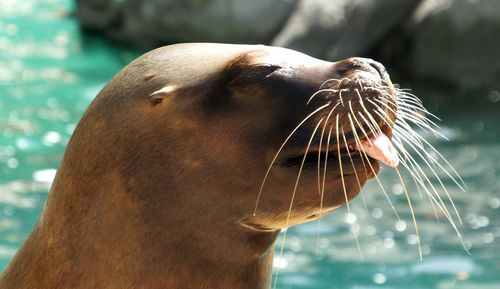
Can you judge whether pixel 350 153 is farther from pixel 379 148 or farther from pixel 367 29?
pixel 367 29

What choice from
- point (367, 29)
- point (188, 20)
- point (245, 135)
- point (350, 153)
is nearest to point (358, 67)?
point (350, 153)

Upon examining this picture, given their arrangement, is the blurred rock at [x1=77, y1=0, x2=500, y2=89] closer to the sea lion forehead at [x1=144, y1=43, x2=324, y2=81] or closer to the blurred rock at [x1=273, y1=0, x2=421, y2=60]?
the blurred rock at [x1=273, y1=0, x2=421, y2=60]

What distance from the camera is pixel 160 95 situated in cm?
308

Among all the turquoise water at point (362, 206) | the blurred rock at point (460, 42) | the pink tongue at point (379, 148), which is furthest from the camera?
the blurred rock at point (460, 42)

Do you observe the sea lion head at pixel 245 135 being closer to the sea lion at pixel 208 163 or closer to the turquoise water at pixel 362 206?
Answer: the sea lion at pixel 208 163

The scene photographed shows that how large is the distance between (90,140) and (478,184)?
4527 mm

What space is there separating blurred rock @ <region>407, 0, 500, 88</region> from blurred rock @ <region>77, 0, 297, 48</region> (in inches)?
51.2

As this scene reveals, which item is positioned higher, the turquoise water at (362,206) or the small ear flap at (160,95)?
the turquoise water at (362,206)

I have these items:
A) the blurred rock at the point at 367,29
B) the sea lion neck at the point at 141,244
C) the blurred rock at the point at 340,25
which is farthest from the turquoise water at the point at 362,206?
the sea lion neck at the point at 141,244

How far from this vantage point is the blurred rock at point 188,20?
10.3 meters

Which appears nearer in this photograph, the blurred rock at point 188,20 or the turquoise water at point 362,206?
the turquoise water at point 362,206

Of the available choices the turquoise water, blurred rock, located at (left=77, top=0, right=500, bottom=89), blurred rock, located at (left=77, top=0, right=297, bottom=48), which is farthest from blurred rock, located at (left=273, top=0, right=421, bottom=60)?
the turquoise water

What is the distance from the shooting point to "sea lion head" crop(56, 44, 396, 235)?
298 centimetres

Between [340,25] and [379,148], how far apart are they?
7.20 meters
